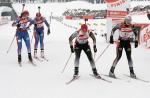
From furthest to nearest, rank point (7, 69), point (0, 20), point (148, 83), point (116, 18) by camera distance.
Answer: point (0, 20) < point (116, 18) < point (7, 69) < point (148, 83)

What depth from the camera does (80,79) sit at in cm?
1136

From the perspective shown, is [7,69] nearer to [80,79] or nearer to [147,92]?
[80,79]

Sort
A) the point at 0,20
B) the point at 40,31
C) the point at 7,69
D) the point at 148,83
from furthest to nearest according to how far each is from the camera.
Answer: the point at 0,20 → the point at 40,31 → the point at 7,69 → the point at 148,83

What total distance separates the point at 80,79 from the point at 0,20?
31696 millimetres

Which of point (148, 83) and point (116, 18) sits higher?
point (116, 18)

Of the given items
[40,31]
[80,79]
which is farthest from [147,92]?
[40,31]

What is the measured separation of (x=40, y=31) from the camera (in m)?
16.0

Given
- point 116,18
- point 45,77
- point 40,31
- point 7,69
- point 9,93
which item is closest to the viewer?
point 9,93

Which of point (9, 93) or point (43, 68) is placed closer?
point (9, 93)

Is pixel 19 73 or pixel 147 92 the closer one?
pixel 147 92

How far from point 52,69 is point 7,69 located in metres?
1.62

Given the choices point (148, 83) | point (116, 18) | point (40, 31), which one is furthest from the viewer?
point (116, 18)

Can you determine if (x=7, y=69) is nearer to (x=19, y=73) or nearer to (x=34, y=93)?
(x=19, y=73)

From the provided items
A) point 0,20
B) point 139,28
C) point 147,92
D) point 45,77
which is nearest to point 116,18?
point 139,28
